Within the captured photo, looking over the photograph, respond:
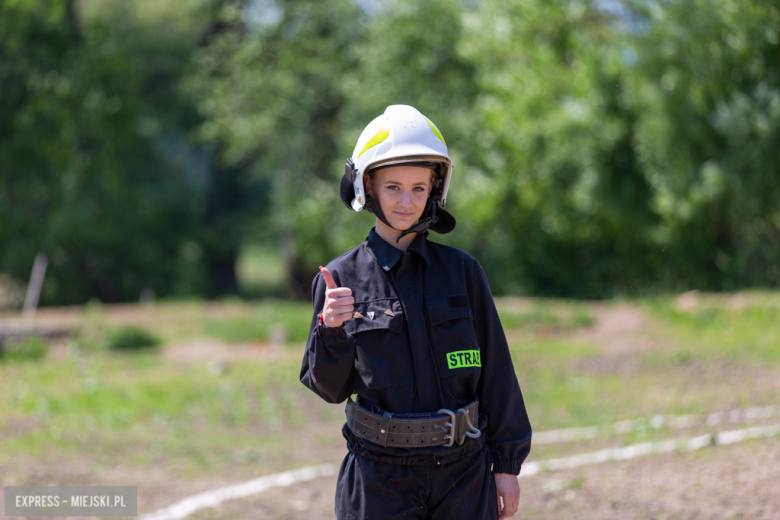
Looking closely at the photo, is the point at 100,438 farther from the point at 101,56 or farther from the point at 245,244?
the point at 245,244

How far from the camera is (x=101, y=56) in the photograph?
22.2m

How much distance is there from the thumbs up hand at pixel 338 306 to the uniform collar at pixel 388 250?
0.76 feet

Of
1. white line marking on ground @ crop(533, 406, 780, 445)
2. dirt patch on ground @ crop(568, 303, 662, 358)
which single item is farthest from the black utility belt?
dirt patch on ground @ crop(568, 303, 662, 358)

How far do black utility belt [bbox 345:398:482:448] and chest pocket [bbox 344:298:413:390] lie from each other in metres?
0.11

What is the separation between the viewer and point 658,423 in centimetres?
746

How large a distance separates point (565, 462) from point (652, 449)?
66 centimetres

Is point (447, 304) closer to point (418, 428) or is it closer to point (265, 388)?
point (418, 428)

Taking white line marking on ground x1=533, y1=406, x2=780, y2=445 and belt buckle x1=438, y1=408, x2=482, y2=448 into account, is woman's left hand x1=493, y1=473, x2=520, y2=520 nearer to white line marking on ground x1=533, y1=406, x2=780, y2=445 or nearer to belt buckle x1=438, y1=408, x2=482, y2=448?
belt buckle x1=438, y1=408, x2=482, y2=448

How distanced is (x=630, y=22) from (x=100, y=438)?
455 inches

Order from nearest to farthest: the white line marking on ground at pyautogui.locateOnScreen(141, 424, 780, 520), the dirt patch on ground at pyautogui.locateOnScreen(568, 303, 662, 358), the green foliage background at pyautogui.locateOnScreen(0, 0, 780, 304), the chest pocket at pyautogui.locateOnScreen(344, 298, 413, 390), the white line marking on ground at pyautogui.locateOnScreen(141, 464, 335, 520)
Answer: the chest pocket at pyautogui.locateOnScreen(344, 298, 413, 390)
the white line marking on ground at pyautogui.locateOnScreen(141, 464, 335, 520)
the white line marking on ground at pyautogui.locateOnScreen(141, 424, 780, 520)
the dirt patch on ground at pyautogui.locateOnScreen(568, 303, 662, 358)
the green foliage background at pyautogui.locateOnScreen(0, 0, 780, 304)

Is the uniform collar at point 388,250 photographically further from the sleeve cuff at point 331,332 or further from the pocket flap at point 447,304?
the sleeve cuff at point 331,332

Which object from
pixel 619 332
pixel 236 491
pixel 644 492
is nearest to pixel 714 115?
pixel 619 332

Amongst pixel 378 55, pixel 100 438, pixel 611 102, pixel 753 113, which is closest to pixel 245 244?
pixel 378 55

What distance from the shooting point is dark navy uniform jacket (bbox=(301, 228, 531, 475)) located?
2.64 m
